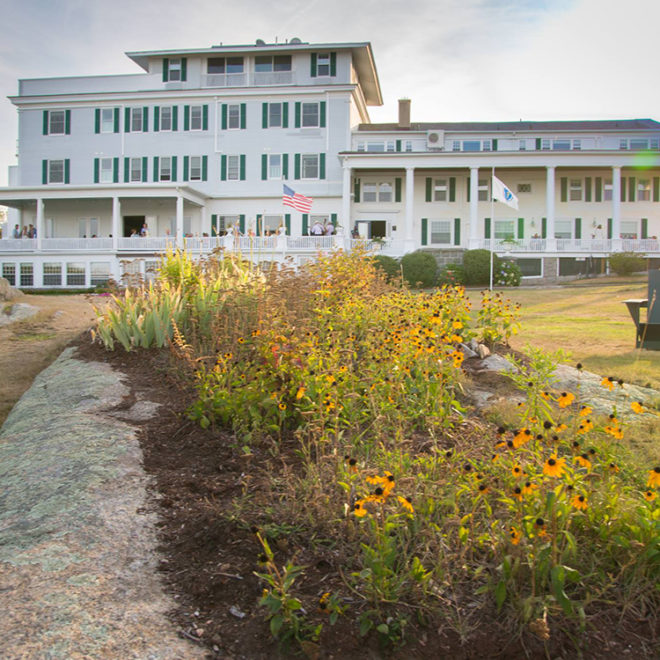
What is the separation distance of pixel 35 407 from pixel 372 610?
400 cm

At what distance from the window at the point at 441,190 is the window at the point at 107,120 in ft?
65.0

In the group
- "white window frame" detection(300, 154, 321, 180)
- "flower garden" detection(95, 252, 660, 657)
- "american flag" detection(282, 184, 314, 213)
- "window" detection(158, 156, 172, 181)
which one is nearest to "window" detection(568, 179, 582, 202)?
"white window frame" detection(300, 154, 321, 180)

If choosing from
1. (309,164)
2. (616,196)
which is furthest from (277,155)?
(616,196)

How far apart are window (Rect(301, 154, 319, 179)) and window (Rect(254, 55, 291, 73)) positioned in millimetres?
6112

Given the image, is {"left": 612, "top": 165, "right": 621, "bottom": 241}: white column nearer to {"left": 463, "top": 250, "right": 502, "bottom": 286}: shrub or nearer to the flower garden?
{"left": 463, "top": 250, "right": 502, "bottom": 286}: shrub

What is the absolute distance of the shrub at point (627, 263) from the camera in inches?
1047

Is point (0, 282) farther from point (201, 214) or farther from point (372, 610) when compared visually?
point (201, 214)

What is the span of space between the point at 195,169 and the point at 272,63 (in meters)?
8.17

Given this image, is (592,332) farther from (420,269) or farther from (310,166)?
(310,166)

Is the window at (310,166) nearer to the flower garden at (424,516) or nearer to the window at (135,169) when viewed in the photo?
the window at (135,169)

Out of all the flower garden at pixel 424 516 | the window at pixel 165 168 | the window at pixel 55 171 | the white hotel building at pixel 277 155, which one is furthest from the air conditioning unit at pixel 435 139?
the flower garden at pixel 424 516

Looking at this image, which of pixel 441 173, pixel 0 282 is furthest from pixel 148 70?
pixel 0 282

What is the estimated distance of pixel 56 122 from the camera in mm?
38125

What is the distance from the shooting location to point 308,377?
13.3 ft
